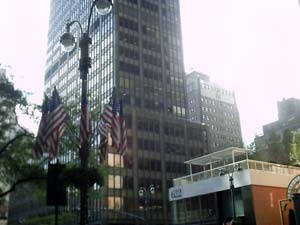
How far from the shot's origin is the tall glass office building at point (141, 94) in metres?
81.0

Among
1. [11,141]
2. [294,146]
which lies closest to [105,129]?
[11,141]

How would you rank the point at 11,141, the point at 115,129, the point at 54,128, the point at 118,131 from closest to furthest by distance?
the point at 54,128 → the point at 115,129 → the point at 118,131 → the point at 11,141

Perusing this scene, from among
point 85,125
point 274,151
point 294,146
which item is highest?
point 274,151

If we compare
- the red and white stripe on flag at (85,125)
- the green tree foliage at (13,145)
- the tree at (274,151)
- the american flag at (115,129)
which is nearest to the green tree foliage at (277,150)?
the tree at (274,151)

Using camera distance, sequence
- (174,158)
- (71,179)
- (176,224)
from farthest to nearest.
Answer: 1. (174,158)
2. (176,224)
3. (71,179)

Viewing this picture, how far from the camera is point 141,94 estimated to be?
97.7 metres

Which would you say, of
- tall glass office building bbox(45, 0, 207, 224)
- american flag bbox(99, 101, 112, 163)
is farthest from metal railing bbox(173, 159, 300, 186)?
tall glass office building bbox(45, 0, 207, 224)

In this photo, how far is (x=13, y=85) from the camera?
25359 millimetres

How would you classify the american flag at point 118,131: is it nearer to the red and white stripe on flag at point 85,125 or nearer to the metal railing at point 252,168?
the red and white stripe on flag at point 85,125

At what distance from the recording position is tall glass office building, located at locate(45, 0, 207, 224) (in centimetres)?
8100

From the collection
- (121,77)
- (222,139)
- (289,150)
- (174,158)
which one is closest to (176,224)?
(289,150)

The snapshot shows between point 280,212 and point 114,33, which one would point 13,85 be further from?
point 114,33

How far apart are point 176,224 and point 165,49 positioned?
2635 inches

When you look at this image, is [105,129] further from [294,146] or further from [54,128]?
[294,146]
